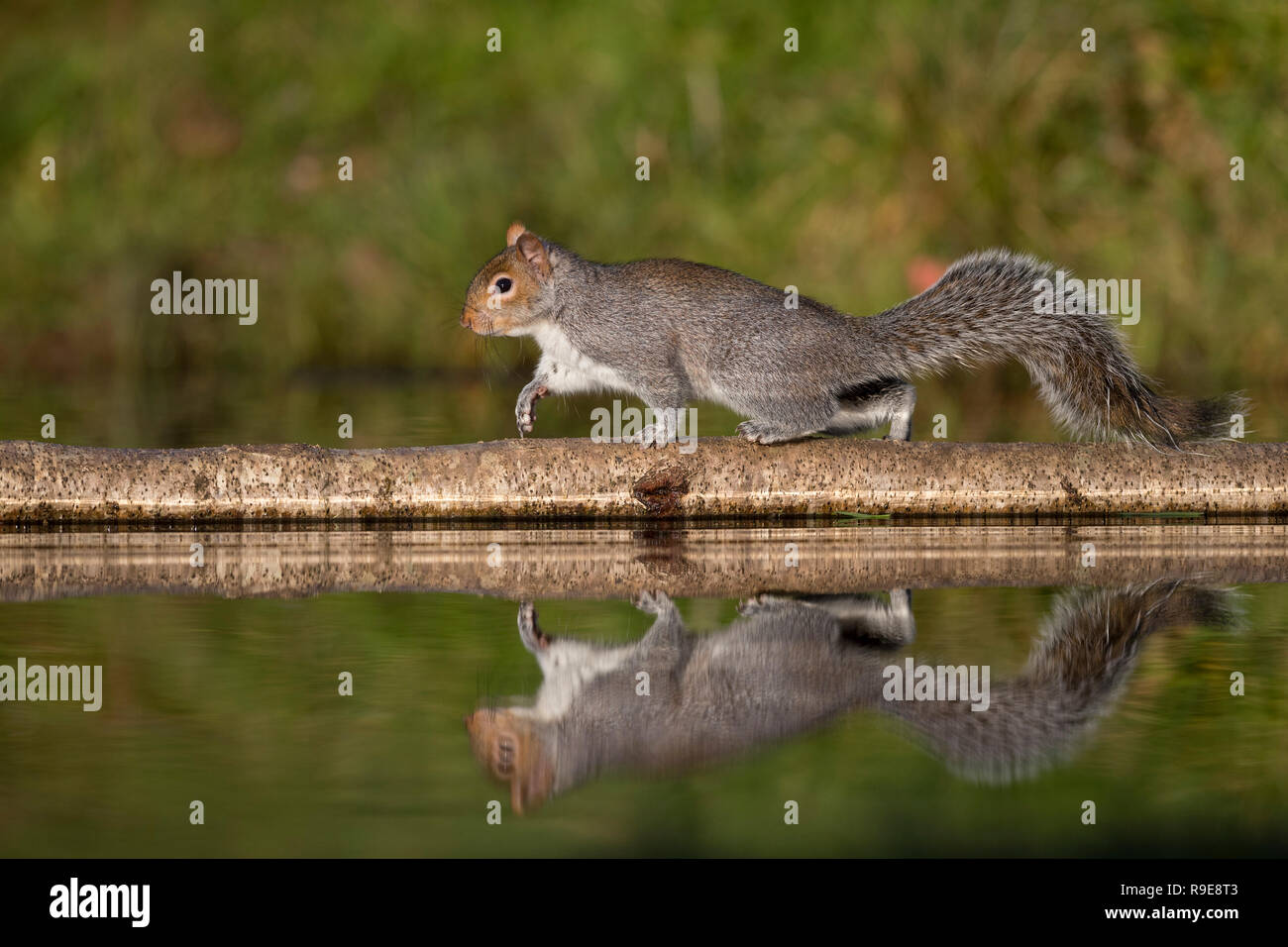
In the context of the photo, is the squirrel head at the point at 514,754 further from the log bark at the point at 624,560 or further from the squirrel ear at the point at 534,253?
the squirrel ear at the point at 534,253

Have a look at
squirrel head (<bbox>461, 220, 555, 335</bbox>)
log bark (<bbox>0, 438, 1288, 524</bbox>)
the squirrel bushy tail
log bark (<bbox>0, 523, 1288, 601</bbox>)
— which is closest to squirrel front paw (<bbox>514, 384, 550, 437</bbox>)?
squirrel head (<bbox>461, 220, 555, 335</bbox>)

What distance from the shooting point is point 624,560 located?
6.30 m

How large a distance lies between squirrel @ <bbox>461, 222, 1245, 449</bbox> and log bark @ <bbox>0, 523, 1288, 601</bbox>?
1.63 ft

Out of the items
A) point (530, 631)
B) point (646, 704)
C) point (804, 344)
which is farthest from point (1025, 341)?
point (646, 704)

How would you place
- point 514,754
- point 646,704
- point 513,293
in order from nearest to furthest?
1. point 514,754
2. point 646,704
3. point 513,293

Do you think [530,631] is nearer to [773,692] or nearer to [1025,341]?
[773,692]

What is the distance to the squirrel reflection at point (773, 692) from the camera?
360 centimetres

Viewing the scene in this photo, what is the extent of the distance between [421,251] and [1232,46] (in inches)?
301

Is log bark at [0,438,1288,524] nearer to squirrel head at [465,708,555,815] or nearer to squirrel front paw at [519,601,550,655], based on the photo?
squirrel front paw at [519,601,550,655]

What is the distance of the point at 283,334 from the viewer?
1725 cm

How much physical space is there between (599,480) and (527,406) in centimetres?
69

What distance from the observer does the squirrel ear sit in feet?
24.2

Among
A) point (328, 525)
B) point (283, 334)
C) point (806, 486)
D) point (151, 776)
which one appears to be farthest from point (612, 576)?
point (283, 334)

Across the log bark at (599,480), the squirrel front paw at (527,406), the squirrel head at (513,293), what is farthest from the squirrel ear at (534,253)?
the log bark at (599,480)
